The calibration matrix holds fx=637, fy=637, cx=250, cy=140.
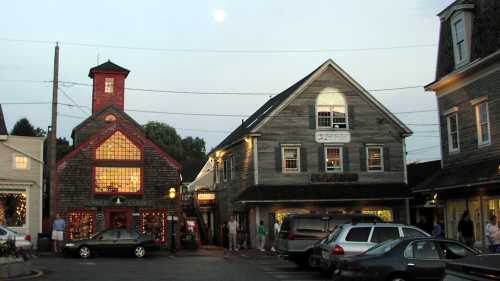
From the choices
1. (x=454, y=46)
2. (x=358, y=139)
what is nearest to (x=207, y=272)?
(x=454, y=46)

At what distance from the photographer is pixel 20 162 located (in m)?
35.0

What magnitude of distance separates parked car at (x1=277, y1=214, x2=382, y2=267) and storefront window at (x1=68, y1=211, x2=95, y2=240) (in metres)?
15.9

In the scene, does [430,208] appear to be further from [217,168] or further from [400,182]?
[217,168]

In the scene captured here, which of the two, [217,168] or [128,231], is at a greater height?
[217,168]

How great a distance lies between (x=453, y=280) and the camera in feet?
18.2

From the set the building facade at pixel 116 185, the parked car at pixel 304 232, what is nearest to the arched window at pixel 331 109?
the building facade at pixel 116 185

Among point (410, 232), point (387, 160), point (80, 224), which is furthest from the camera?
point (387, 160)

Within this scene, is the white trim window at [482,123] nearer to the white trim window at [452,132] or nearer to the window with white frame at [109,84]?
the white trim window at [452,132]

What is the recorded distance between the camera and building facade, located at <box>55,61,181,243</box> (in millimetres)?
35656

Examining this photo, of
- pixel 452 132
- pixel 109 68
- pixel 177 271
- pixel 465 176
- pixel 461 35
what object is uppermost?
pixel 109 68

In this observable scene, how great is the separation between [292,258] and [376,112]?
17821mm

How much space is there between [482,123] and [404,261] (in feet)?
39.7

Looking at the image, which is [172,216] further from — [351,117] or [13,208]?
[351,117]

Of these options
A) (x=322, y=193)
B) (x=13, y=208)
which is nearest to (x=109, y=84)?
(x=13, y=208)
